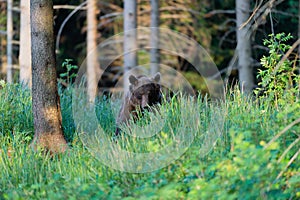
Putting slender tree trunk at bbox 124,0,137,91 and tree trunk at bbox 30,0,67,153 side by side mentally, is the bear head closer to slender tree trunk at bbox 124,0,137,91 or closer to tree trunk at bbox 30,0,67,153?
tree trunk at bbox 30,0,67,153

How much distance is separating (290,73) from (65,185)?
10.4ft

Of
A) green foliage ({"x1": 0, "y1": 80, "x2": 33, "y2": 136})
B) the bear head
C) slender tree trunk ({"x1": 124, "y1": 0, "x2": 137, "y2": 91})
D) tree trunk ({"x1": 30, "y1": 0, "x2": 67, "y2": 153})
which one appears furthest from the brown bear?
slender tree trunk ({"x1": 124, "y1": 0, "x2": 137, "y2": 91})

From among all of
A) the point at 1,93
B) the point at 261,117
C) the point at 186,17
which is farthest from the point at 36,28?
the point at 186,17

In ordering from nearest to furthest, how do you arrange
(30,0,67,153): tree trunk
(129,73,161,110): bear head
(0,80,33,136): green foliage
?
(30,0,67,153): tree trunk, (0,80,33,136): green foliage, (129,73,161,110): bear head

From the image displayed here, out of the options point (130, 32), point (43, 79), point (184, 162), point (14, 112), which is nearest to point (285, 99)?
point (184, 162)

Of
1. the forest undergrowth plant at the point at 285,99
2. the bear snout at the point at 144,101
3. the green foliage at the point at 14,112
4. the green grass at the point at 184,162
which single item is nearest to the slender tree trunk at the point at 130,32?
the bear snout at the point at 144,101

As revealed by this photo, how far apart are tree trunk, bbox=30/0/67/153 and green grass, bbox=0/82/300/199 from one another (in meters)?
0.21

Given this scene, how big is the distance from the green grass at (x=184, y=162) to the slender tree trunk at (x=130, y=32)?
5.86 m

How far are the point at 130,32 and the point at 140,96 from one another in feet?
18.0

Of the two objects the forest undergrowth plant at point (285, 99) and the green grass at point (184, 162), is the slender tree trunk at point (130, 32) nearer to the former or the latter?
the green grass at point (184, 162)

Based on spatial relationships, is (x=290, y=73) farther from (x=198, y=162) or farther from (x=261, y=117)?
(x=198, y=162)

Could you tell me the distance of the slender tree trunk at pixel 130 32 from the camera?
46.8 ft

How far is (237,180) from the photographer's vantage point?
207 inches

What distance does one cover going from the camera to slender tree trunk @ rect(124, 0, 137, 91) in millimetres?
14266
